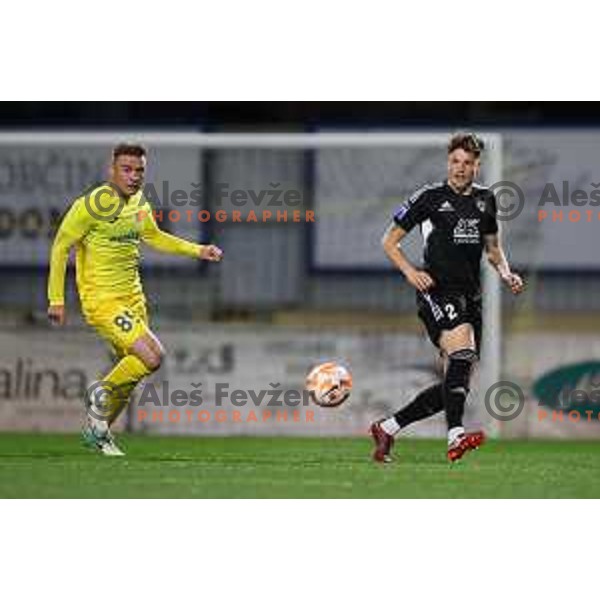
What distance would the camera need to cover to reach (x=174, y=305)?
55.6 feet

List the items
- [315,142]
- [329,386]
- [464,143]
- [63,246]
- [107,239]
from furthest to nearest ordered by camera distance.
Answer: [315,142]
[329,386]
[107,239]
[63,246]
[464,143]

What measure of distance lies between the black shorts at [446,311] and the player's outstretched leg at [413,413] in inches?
13.0

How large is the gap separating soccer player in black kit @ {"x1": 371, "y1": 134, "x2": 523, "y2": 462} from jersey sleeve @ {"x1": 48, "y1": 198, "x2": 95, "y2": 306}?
2234 mm

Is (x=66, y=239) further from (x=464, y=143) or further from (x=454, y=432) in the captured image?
(x=454, y=432)

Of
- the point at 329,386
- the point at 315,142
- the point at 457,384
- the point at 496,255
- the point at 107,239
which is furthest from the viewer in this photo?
the point at 315,142

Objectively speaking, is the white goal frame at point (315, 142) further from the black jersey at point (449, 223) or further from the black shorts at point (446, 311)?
the black shorts at point (446, 311)

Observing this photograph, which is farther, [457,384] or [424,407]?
[424,407]

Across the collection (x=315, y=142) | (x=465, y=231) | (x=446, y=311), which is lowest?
(x=446, y=311)

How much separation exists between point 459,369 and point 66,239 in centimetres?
294

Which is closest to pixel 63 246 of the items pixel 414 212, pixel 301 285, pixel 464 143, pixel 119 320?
pixel 119 320

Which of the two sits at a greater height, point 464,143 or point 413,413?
→ point 464,143

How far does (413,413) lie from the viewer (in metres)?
12.7

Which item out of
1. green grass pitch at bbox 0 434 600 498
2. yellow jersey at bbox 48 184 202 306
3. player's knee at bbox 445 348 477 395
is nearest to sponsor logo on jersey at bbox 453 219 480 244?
player's knee at bbox 445 348 477 395

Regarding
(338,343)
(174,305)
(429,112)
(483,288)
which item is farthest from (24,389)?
(429,112)
